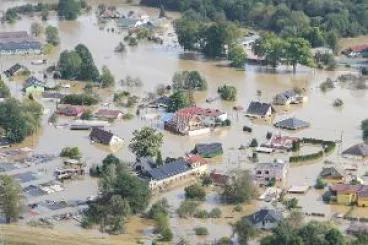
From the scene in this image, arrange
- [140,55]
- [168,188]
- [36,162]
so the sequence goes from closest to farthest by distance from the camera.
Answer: [168,188]
[36,162]
[140,55]

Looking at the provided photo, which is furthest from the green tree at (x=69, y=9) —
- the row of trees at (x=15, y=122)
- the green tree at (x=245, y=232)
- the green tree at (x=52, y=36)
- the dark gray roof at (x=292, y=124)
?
the green tree at (x=245, y=232)

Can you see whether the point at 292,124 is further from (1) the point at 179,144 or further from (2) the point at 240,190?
(2) the point at 240,190

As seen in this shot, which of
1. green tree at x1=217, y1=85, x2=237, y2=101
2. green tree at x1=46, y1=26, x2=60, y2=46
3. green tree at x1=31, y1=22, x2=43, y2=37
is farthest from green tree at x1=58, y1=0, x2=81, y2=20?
green tree at x1=217, y1=85, x2=237, y2=101

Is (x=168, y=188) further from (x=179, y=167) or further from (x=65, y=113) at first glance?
(x=65, y=113)

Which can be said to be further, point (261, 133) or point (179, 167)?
point (261, 133)

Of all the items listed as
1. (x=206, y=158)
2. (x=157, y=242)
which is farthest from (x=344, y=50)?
(x=157, y=242)

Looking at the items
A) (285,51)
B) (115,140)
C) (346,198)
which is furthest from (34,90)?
(346,198)

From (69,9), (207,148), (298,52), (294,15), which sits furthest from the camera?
(69,9)
